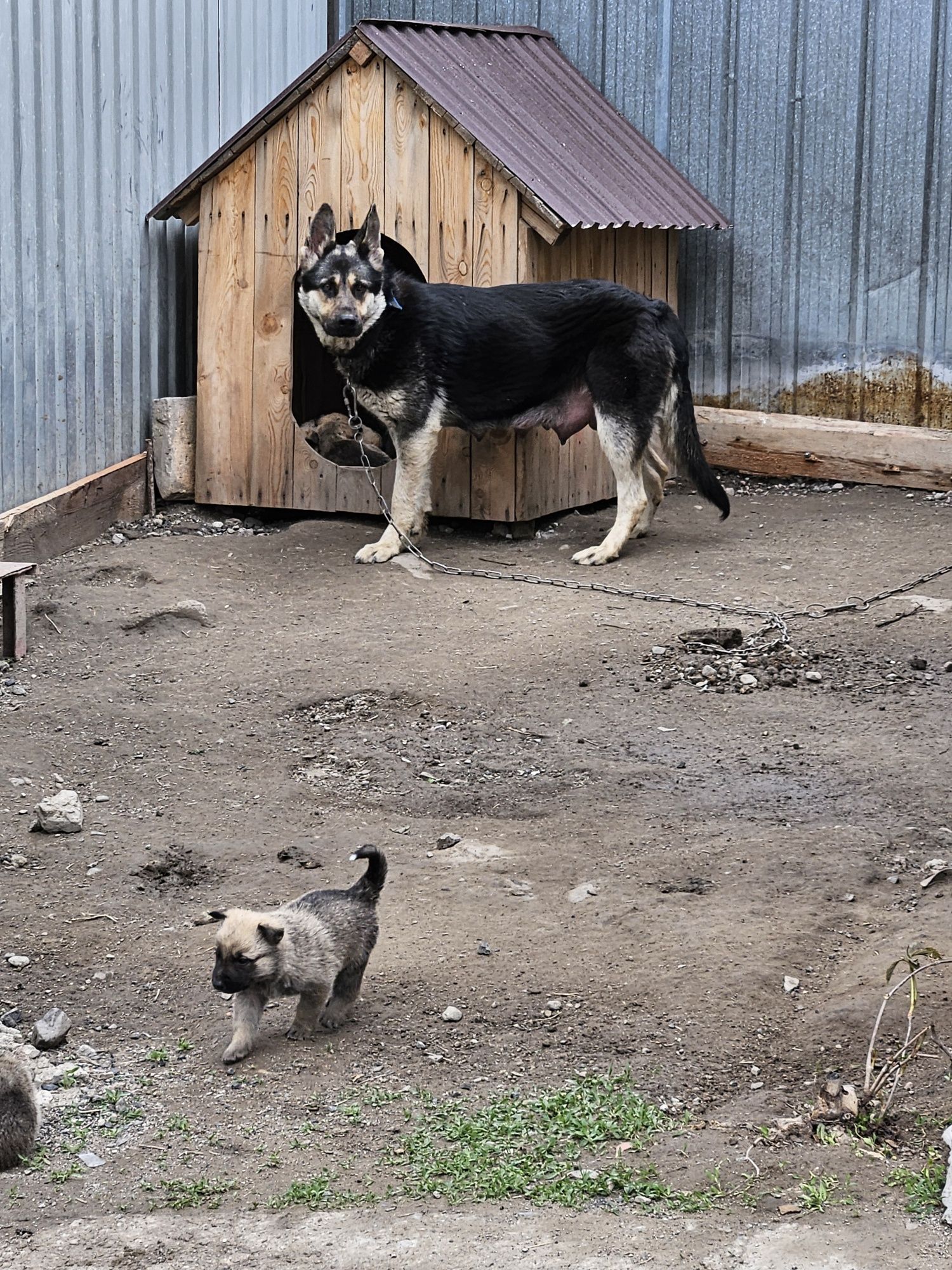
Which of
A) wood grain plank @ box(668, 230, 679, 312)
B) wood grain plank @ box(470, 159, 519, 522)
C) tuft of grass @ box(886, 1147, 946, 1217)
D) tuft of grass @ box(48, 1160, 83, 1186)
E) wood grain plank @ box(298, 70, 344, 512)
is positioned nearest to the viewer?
tuft of grass @ box(886, 1147, 946, 1217)

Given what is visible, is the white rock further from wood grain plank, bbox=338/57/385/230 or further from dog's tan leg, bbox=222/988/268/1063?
wood grain plank, bbox=338/57/385/230

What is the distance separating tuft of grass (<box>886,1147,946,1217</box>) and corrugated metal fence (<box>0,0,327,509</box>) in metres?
5.93

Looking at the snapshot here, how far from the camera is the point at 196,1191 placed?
311 centimetres

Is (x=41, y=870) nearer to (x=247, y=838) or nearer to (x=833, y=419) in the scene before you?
(x=247, y=838)

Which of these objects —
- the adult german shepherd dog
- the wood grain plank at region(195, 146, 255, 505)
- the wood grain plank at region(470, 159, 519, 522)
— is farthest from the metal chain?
the wood grain plank at region(195, 146, 255, 505)

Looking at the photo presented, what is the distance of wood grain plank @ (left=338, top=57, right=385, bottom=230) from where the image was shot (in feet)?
27.9

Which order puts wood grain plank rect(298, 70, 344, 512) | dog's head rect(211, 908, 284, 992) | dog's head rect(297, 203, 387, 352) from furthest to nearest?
wood grain plank rect(298, 70, 344, 512)
dog's head rect(297, 203, 387, 352)
dog's head rect(211, 908, 284, 992)

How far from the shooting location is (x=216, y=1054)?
12.3 feet

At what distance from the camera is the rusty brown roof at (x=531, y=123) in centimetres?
832

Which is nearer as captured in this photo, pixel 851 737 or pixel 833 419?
pixel 851 737

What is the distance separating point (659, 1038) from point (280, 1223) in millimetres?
1093

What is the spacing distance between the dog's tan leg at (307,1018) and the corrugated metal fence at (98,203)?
465cm

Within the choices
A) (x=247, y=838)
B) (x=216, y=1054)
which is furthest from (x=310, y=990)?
(x=247, y=838)

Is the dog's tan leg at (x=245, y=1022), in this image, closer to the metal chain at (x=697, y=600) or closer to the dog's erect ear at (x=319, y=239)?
the metal chain at (x=697, y=600)
